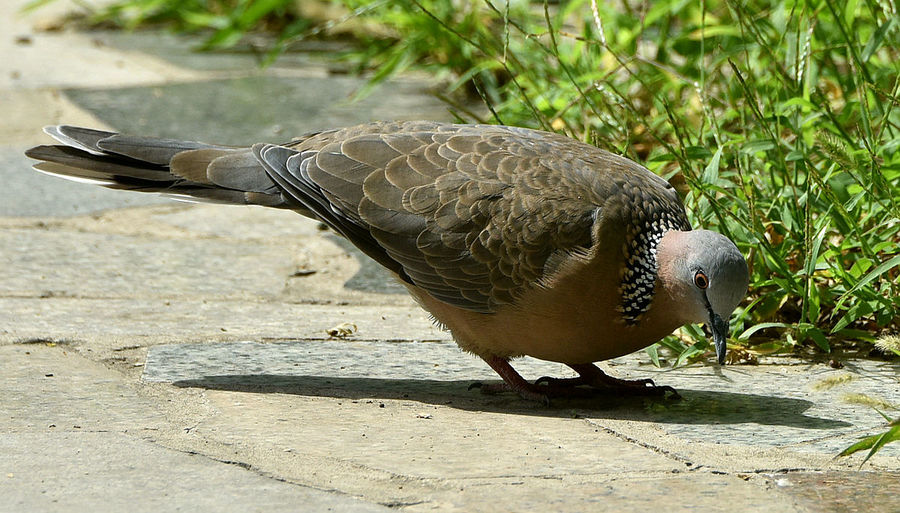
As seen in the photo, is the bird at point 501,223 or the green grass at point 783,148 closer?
the bird at point 501,223

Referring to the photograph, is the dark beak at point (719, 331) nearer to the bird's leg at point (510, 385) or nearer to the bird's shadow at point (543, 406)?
the bird's shadow at point (543, 406)

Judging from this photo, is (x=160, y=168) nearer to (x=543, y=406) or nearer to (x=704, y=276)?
(x=543, y=406)

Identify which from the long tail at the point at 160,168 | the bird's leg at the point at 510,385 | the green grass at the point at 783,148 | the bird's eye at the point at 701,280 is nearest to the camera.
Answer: the bird's eye at the point at 701,280

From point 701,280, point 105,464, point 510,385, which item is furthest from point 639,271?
point 105,464

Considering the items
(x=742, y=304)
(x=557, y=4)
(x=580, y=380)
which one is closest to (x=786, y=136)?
(x=742, y=304)

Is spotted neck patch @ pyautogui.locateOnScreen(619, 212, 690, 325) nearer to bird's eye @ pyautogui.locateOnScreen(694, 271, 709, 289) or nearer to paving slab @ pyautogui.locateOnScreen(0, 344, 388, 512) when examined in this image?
bird's eye @ pyautogui.locateOnScreen(694, 271, 709, 289)

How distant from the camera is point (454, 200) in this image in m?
3.09

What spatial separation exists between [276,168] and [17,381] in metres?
0.89

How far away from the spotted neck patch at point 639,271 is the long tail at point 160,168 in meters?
1.00

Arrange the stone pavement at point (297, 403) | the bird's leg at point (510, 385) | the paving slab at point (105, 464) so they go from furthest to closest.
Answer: the bird's leg at point (510, 385), the stone pavement at point (297, 403), the paving slab at point (105, 464)

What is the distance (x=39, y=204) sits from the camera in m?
4.55

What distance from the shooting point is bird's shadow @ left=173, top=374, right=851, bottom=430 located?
9.45ft

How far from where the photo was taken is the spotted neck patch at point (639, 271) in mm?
2941

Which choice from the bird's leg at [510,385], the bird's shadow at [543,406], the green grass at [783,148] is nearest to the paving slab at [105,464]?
the bird's shadow at [543,406]
